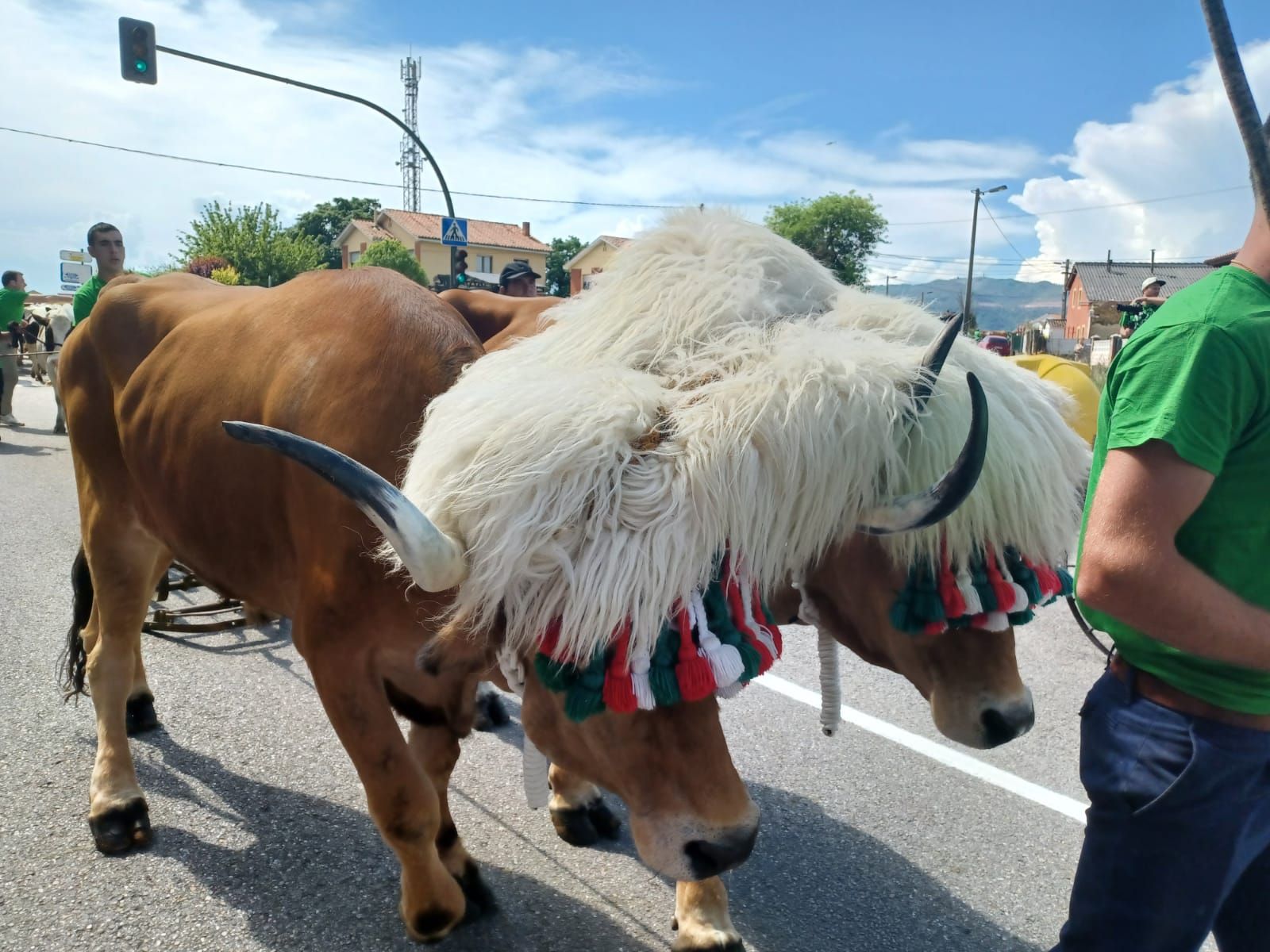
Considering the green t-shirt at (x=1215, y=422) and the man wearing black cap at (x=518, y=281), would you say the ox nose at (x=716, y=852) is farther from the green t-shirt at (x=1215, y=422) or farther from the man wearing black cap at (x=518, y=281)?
the man wearing black cap at (x=518, y=281)

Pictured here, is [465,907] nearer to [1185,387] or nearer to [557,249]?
[1185,387]

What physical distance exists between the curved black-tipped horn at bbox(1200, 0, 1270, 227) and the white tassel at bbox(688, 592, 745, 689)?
1148mm

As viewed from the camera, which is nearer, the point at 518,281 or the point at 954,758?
the point at 954,758

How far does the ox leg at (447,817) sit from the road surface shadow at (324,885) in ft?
0.25

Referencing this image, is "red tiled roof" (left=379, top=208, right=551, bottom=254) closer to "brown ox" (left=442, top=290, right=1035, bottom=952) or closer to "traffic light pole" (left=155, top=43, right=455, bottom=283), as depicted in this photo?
"traffic light pole" (left=155, top=43, right=455, bottom=283)

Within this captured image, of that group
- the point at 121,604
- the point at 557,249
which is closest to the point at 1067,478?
the point at 121,604

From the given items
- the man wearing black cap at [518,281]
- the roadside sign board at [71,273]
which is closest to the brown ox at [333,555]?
the man wearing black cap at [518,281]

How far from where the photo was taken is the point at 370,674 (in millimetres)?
2387

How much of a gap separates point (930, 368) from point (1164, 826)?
1033 millimetres

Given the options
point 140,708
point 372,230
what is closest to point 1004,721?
point 140,708

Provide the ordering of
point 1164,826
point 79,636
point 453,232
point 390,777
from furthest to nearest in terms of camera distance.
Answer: point 453,232
point 79,636
point 390,777
point 1164,826

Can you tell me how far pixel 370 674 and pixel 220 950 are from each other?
958 mm

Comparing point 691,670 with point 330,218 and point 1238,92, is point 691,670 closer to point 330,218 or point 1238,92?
point 1238,92

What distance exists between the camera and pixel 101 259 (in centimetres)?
583
